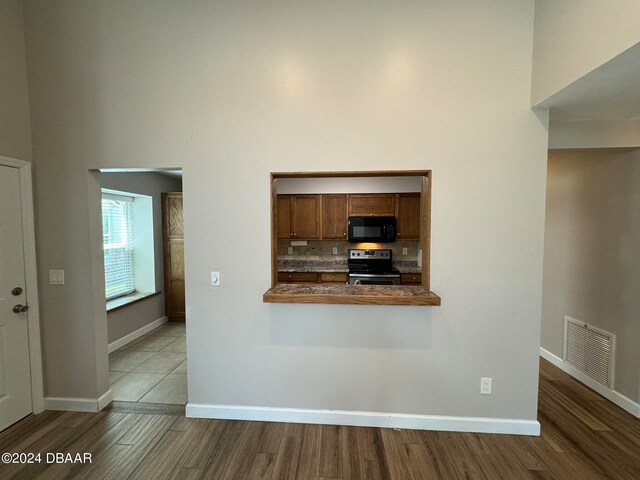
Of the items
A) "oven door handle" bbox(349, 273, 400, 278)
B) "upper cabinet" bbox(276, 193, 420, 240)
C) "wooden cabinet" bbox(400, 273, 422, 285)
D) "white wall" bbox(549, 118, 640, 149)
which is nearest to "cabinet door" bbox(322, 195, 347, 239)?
"upper cabinet" bbox(276, 193, 420, 240)

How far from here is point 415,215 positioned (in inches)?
178

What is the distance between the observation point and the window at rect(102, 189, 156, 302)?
3.83 m

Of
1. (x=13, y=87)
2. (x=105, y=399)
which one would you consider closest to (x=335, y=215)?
(x=105, y=399)

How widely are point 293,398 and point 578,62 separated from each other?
2846 mm

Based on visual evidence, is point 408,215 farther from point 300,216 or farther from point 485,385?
point 485,385

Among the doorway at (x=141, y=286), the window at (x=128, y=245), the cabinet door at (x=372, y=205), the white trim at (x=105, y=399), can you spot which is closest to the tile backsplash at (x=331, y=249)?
the cabinet door at (x=372, y=205)

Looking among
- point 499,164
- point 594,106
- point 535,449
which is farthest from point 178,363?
point 594,106

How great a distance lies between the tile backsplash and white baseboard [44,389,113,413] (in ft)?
10.1

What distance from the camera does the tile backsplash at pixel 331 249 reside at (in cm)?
482

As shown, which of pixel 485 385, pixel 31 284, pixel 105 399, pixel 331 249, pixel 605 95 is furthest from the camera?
pixel 331 249

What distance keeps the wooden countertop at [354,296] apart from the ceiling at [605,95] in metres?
1.53

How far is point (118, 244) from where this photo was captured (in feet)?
13.0

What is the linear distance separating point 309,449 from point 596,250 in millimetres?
3082

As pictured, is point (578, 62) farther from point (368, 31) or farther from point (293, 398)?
point (293, 398)
